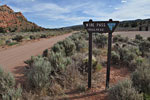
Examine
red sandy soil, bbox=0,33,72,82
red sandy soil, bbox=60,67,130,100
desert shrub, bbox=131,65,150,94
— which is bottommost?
red sandy soil, bbox=60,67,130,100

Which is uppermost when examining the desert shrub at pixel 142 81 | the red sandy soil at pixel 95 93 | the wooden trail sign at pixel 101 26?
the wooden trail sign at pixel 101 26

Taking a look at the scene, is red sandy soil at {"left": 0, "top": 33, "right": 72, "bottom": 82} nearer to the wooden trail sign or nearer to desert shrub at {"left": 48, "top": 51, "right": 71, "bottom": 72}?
desert shrub at {"left": 48, "top": 51, "right": 71, "bottom": 72}

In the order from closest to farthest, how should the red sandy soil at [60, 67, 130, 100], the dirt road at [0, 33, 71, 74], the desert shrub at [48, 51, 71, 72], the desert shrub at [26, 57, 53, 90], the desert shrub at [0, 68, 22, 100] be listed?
the desert shrub at [0, 68, 22, 100] < the red sandy soil at [60, 67, 130, 100] < the desert shrub at [26, 57, 53, 90] < the desert shrub at [48, 51, 71, 72] < the dirt road at [0, 33, 71, 74]

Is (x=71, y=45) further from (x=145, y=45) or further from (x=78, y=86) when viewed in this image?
(x=145, y=45)

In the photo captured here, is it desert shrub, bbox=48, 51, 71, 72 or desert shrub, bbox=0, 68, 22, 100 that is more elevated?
desert shrub, bbox=48, 51, 71, 72

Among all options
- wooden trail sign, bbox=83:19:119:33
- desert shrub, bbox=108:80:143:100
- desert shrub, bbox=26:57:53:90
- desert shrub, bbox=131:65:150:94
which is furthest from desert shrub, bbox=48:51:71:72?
desert shrub, bbox=131:65:150:94

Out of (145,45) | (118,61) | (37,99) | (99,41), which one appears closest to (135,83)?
(37,99)

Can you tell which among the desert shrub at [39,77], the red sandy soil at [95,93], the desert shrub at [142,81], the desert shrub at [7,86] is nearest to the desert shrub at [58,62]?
the desert shrub at [39,77]

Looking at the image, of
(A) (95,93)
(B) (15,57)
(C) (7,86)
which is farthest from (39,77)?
(B) (15,57)

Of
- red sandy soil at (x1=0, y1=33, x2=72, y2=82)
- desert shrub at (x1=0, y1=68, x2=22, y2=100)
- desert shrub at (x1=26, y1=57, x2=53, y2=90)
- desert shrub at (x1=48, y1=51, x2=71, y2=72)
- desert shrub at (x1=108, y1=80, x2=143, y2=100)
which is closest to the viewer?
desert shrub at (x1=108, y1=80, x2=143, y2=100)

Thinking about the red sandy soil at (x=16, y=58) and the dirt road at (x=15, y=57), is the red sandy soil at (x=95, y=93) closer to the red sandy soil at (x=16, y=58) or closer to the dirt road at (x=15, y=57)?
the red sandy soil at (x=16, y=58)

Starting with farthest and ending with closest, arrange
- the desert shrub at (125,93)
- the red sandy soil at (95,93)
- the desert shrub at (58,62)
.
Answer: the desert shrub at (58,62), the red sandy soil at (95,93), the desert shrub at (125,93)

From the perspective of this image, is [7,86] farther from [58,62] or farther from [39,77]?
[58,62]

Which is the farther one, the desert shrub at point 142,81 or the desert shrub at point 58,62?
the desert shrub at point 58,62
